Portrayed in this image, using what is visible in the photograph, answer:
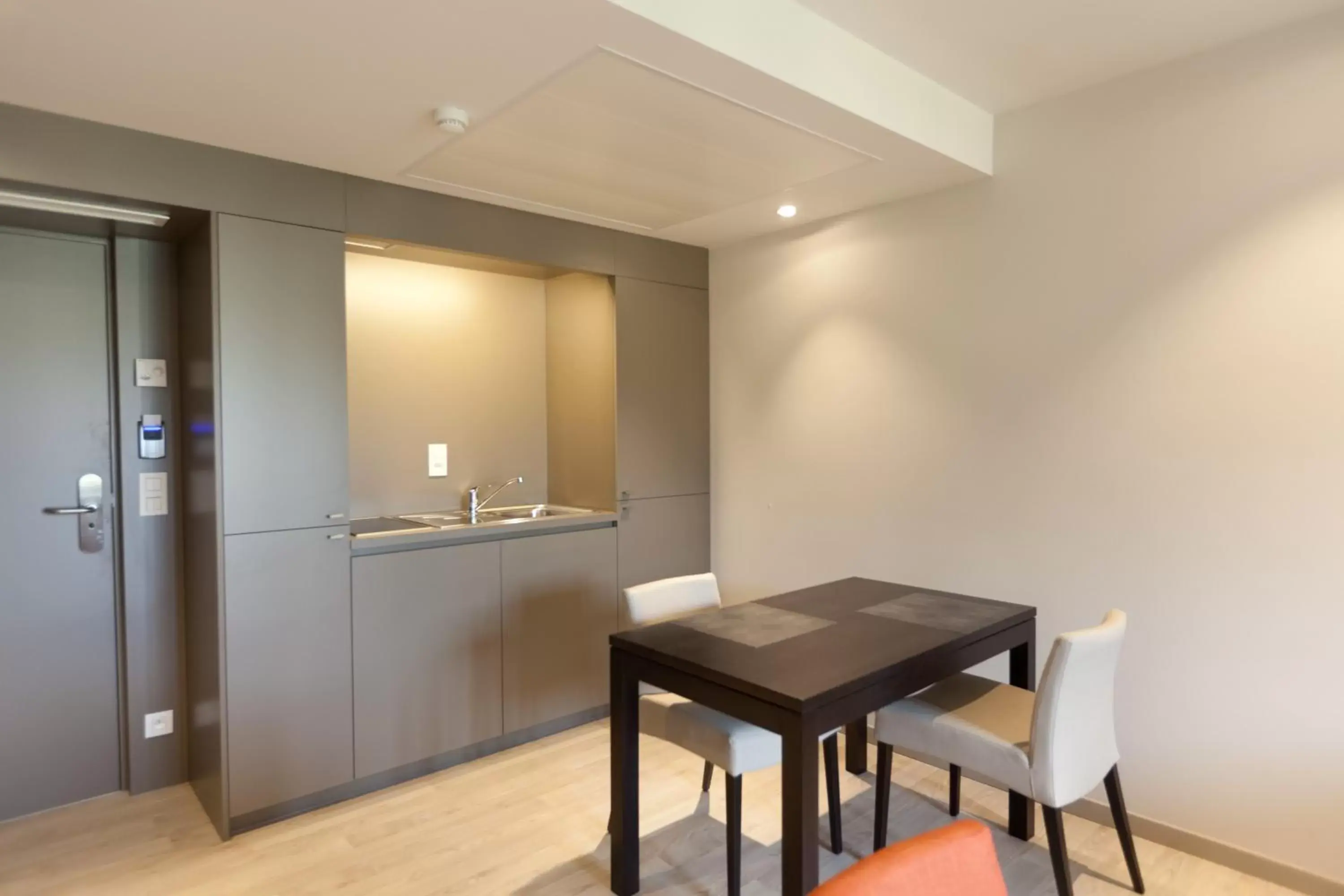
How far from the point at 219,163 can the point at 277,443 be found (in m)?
0.93

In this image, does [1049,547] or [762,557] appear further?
[762,557]

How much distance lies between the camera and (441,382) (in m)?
3.56

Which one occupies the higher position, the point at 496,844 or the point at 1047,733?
the point at 1047,733

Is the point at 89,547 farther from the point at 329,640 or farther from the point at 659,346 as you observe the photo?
the point at 659,346

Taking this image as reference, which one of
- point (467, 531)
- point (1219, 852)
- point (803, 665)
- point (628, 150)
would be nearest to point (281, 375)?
point (467, 531)

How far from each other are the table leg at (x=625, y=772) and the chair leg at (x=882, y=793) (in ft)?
2.46

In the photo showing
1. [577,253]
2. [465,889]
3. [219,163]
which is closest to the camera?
[465,889]

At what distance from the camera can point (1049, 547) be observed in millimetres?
2686

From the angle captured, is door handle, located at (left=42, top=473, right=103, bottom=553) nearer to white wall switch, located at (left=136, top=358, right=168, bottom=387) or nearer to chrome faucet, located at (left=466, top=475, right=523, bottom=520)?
white wall switch, located at (left=136, top=358, right=168, bottom=387)

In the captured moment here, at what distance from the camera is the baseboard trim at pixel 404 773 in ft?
8.46

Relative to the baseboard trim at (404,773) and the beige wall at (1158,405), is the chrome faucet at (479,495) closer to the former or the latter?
the baseboard trim at (404,773)

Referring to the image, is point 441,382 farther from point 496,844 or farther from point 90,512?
point 496,844

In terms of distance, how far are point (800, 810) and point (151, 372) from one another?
8.92 ft

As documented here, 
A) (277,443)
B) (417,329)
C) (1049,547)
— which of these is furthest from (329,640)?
(1049,547)
